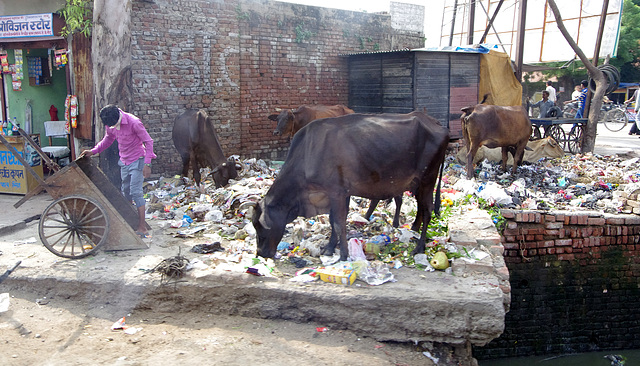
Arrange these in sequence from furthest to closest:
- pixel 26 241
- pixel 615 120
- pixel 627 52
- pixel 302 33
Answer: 1. pixel 627 52
2. pixel 615 120
3. pixel 302 33
4. pixel 26 241

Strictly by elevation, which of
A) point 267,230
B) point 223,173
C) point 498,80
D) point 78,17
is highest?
point 78,17

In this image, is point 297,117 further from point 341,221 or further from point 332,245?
point 341,221

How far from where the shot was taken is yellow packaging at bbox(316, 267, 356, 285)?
4.55 m

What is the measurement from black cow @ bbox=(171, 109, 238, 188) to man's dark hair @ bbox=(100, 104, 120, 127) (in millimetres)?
3100

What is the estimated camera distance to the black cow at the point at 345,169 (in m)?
5.16

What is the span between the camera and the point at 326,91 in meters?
12.8

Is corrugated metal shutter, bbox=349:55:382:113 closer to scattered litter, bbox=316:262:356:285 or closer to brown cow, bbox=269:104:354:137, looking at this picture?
brown cow, bbox=269:104:354:137

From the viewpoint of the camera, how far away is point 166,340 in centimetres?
419

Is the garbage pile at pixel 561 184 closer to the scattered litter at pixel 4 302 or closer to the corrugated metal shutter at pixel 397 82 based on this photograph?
the corrugated metal shutter at pixel 397 82

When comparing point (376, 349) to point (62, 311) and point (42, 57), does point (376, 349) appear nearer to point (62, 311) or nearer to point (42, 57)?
point (62, 311)

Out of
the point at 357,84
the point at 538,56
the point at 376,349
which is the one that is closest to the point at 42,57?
the point at 357,84

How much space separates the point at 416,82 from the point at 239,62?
405 centimetres

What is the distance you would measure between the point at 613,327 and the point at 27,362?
7580 mm

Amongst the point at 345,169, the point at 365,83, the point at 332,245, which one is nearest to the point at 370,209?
the point at 332,245
